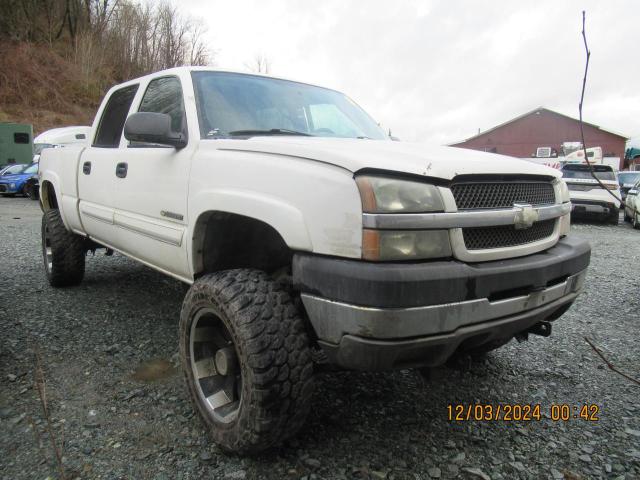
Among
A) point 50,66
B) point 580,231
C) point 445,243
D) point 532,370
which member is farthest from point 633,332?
point 50,66

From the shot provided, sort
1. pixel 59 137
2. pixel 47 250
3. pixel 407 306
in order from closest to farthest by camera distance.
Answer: pixel 407 306
pixel 47 250
pixel 59 137

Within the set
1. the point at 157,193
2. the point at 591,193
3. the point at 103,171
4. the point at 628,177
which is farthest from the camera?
the point at 628,177

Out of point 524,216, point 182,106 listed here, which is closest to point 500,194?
point 524,216

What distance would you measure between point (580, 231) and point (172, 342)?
Answer: 9954 mm

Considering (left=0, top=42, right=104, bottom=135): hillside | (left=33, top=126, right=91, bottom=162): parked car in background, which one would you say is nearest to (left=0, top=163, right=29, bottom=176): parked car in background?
(left=33, top=126, right=91, bottom=162): parked car in background

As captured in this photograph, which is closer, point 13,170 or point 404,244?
point 404,244

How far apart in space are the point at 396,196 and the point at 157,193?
158cm

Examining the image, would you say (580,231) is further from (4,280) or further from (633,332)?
(4,280)

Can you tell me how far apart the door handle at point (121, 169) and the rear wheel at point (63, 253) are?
153 centimetres

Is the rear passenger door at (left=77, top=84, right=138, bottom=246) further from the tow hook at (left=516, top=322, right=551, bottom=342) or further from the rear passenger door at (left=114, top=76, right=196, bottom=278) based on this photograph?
the tow hook at (left=516, top=322, right=551, bottom=342)

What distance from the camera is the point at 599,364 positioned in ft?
10.1

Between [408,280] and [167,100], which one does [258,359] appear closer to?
[408,280]

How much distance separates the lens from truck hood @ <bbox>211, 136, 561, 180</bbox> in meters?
1.68

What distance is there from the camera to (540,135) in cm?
4172
